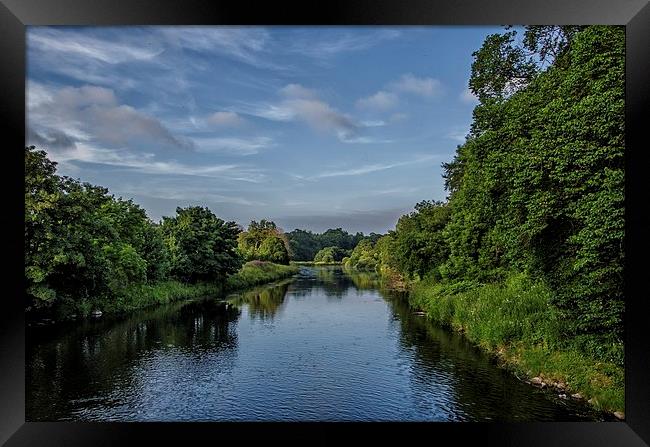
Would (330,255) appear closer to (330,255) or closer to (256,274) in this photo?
(330,255)

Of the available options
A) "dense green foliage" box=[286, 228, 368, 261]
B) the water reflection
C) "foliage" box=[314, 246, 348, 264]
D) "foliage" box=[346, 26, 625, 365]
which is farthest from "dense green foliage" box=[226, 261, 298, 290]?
"foliage" box=[346, 26, 625, 365]

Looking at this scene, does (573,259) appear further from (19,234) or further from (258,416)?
(19,234)

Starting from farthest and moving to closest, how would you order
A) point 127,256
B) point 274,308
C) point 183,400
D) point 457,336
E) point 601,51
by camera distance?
1. point 274,308
2. point 127,256
3. point 457,336
4. point 183,400
5. point 601,51

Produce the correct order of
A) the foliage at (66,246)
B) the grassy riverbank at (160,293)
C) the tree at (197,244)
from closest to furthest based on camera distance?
the foliage at (66,246) → the grassy riverbank at (160,293) → the tree at (197,244)

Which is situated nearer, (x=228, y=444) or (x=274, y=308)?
(x=228, y=444)

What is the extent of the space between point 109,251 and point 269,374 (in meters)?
6.06

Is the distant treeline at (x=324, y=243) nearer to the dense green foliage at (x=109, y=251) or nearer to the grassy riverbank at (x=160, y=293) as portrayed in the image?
the grassy riverbank at (x=160, y=293)

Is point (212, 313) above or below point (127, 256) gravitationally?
below

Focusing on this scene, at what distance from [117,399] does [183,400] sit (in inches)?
29.2

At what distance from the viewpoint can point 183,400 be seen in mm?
5977

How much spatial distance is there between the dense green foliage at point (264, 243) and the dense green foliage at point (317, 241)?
30.6 ft
